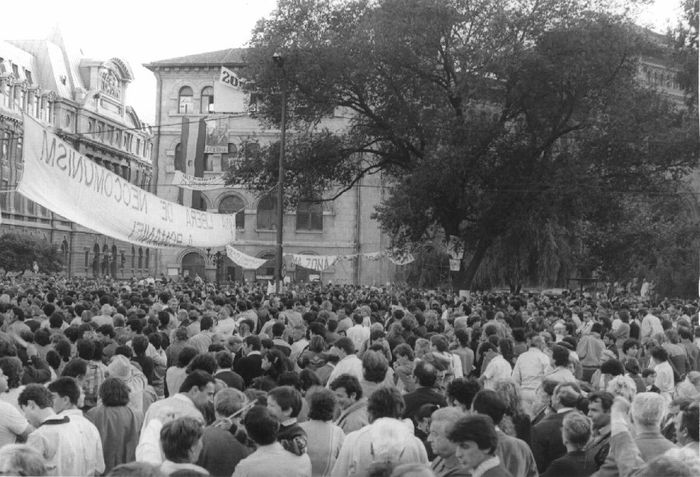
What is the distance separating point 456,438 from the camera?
5.66 metres

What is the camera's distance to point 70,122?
91500 mm

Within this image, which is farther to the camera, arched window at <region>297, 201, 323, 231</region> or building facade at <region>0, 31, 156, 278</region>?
building facade at <region>0, 31, 156, 278</region>

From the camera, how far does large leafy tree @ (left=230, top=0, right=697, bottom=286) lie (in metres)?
32.0

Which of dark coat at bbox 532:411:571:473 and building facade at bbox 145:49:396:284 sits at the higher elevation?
building facade at bbox 145:49:396:284

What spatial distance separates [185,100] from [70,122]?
2598 cm

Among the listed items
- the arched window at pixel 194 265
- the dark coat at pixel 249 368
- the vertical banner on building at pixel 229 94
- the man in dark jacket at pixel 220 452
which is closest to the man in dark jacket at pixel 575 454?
the man in dark jacket at pixel 220 452

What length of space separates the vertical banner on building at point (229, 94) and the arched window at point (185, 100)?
1085 inches

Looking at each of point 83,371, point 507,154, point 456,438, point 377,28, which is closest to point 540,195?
point 507,154

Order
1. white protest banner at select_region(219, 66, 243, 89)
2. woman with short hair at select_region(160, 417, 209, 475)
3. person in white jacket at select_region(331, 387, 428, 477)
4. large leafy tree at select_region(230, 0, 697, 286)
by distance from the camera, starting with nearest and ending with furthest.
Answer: woman with short hair at select_region(160, 417, 209, 475)
person in white jacket at select_region(331, 387, 428, 477)
large leafy tree at select_region(230, 0, 697, 286)
white protest banner at select_region(219, 66, 243, 89)

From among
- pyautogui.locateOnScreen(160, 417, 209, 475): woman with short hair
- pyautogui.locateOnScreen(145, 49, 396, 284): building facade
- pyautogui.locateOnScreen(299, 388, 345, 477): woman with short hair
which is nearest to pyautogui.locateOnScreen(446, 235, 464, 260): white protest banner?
pyautogui.locateOnScreen(299, 388, 345, 477): woman with short hair

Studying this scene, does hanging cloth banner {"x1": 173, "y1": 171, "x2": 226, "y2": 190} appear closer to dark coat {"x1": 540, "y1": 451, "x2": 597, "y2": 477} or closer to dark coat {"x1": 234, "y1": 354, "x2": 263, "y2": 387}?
dark coat {"x1": 234, "y1": 354, "x2": 263, "y2": 387}

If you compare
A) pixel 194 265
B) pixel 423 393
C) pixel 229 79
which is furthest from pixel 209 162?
pixel 423 393

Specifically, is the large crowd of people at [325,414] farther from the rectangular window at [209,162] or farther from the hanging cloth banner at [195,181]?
the rectangular window at [209,162]

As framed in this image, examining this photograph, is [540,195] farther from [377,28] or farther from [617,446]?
[617,446]
